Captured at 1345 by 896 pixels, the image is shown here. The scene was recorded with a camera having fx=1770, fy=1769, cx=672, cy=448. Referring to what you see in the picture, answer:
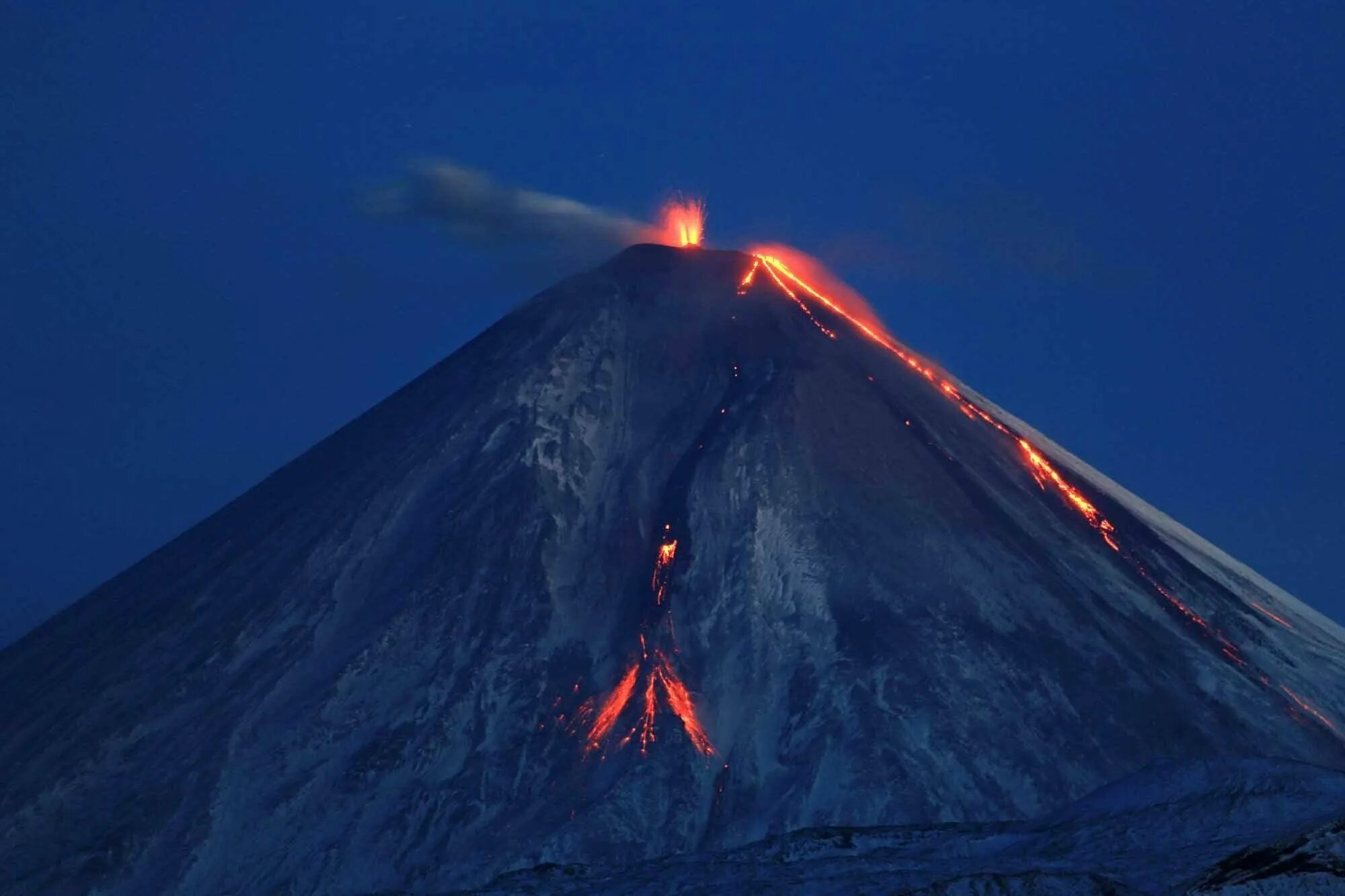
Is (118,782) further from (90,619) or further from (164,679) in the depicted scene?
(90,619)

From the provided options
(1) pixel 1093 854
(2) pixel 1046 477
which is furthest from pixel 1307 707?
(1) pixel 1093 854

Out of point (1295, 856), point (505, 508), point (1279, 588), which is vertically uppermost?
point (1279, 588)

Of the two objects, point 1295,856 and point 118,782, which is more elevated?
point 118,782

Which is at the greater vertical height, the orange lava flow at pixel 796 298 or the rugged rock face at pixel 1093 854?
the orange lava flow at pixel 796 298

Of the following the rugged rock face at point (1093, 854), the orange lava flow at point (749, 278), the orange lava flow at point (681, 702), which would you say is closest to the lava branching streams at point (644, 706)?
the orange lava flow at point (681, 702)

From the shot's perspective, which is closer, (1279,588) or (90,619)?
(90,619)

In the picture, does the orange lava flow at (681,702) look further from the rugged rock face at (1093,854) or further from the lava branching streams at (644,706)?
the rugged rock face at (1093,854)

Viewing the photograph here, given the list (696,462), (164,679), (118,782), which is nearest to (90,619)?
(164,679)

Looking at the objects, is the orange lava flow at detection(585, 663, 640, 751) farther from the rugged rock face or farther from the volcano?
the rugged rock face
